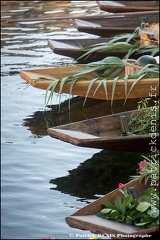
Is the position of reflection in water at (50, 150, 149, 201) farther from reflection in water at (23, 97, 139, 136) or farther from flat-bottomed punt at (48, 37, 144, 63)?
flat-bottomed punt at (48, 37, 144, 63)

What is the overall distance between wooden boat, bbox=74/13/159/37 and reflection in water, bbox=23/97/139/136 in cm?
193

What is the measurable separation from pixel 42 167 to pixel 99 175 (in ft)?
1.37

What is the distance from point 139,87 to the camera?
21.9 ft

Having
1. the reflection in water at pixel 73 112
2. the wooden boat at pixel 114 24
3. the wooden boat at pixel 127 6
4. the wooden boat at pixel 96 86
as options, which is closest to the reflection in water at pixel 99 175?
the reflection in water at pixel 73 112

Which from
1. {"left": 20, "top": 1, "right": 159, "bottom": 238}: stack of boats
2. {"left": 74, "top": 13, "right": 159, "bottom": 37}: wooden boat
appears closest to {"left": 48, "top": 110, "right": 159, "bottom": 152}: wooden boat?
{"left": 20, "top": 1, "right": 159, "bottom": 238}: stack of boats

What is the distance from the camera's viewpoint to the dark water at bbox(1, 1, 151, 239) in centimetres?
455

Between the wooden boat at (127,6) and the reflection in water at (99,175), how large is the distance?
4.96 metres

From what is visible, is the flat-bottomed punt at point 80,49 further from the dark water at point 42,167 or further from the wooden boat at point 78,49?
the dark water at point 42,167

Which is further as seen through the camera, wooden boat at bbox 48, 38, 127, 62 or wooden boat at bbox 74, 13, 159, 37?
wooden boat at bbox 74, 13, 159, 37

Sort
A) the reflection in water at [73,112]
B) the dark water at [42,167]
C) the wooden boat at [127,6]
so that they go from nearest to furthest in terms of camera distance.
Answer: the dark water at [42,167] → the reflection in water at [73,112] → the wooden boat at [127,6]

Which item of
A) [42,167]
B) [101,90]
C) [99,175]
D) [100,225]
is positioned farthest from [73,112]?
[100,225]

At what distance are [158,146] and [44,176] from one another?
2.40 feet

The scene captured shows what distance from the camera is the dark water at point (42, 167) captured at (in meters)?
4.55

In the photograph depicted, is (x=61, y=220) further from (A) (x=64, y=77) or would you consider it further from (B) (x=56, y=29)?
(B) (x=56, y=29)
